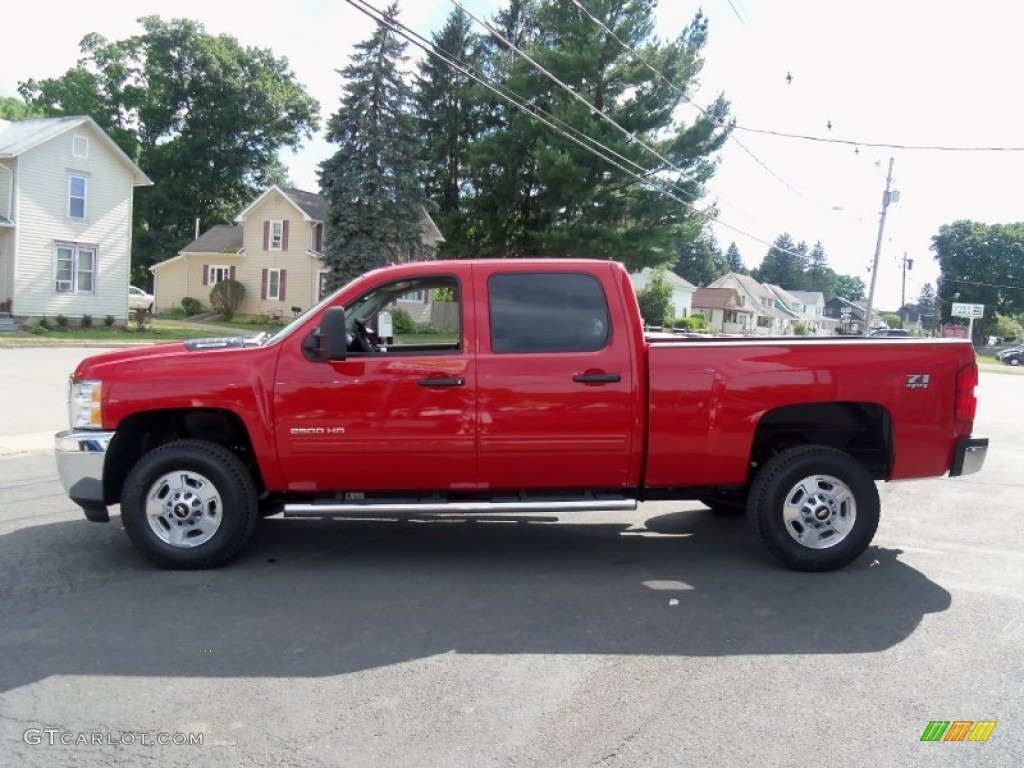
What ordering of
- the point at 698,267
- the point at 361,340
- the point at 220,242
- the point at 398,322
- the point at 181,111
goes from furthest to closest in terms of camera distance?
the point at 698,267 → the point at 181,111 → the point at 220,242 → the point at 398,322 → the point at 361,340

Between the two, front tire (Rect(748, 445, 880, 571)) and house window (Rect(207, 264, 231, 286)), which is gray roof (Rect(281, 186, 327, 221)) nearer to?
house window (Rect(207, 264, 231, 286))

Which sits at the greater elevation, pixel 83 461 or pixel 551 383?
pixel 551 383

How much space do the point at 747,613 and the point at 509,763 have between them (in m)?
2.21

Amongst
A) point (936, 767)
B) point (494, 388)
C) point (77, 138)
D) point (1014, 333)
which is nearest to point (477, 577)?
point (494, 388)

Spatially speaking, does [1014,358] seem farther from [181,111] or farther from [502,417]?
[502,417]

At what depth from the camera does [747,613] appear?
5020 mm

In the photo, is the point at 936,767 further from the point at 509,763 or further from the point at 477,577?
the point at 477,577

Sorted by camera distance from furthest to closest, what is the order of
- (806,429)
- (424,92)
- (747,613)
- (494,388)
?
(424,92) → (806,429) → (494,388) → (747,613)

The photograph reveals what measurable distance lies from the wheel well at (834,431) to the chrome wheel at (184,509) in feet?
12.0

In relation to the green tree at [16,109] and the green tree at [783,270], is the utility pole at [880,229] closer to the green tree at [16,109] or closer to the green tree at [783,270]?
the green tree at [16,109]

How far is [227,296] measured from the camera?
144 ft

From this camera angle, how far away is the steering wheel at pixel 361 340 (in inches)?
229

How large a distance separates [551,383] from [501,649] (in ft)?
5.78

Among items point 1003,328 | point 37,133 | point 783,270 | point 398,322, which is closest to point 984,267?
point 1003,328
